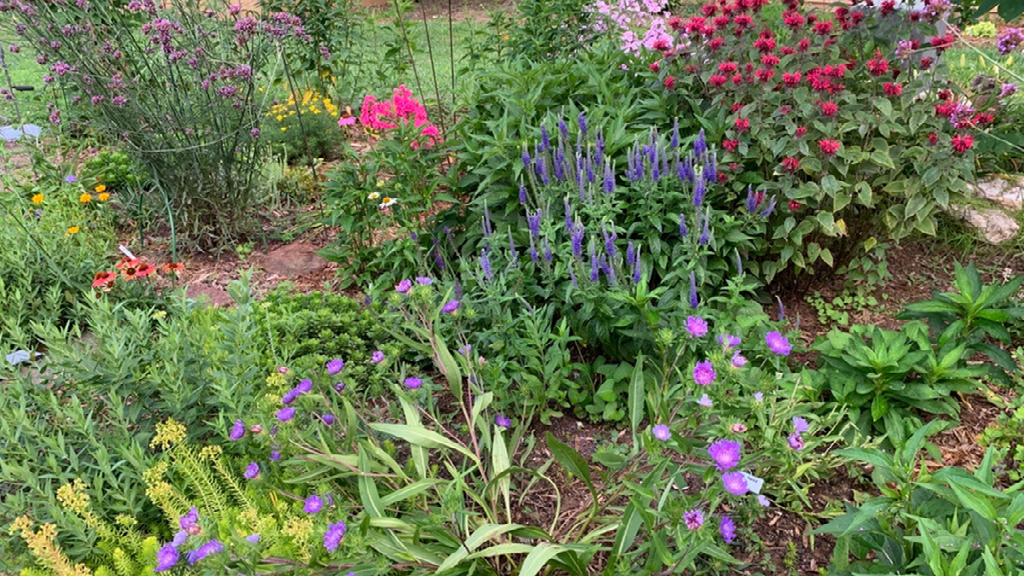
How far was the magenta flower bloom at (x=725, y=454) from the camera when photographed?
53.9 inches

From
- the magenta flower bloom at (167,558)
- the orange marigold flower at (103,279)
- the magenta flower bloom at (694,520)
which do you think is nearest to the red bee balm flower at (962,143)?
the magenta flower bloom at (694,520)

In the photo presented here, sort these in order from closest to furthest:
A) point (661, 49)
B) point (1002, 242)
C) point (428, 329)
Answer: point (428, 329) → point (661, 49) → point (1002, 242)

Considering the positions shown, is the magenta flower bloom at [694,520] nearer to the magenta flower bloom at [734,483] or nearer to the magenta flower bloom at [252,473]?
the magenta flower bloom at [734,483]

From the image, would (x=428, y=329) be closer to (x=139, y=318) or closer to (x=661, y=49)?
(x=139, y=318)

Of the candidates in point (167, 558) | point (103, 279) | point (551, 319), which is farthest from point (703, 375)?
point (103, 279)

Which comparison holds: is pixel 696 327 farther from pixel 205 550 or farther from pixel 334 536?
pixel 205 550

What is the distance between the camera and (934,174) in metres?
2.56

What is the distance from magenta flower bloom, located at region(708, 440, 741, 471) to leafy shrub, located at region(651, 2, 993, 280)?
1.50 meters

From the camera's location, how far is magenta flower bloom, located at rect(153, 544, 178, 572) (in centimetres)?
137

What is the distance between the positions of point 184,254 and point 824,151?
10.7 feet

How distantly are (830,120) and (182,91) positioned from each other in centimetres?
309

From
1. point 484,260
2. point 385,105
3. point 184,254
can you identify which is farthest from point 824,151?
point 184,254

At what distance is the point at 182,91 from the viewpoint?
345cm

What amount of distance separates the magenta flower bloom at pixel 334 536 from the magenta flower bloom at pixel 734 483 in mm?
798
